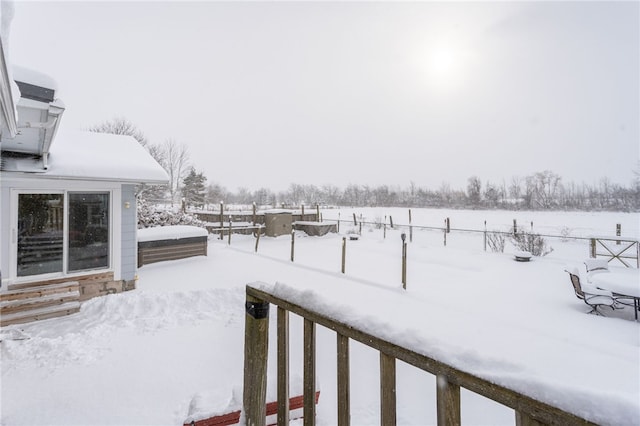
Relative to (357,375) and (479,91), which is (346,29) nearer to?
(479,91)

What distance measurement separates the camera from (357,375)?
3281 millimetres

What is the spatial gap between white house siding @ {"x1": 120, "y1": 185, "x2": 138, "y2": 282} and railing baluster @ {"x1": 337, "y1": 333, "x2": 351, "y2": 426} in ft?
19.6

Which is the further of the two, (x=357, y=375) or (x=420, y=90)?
(x=420, y=90)

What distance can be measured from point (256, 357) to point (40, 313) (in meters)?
4.99

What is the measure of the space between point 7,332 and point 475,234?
17.1m

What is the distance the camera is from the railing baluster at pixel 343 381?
106 cm

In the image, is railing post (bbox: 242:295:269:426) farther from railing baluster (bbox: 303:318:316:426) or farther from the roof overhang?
the roof overhang

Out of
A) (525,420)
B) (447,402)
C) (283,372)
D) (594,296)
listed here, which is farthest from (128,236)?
(594,296)

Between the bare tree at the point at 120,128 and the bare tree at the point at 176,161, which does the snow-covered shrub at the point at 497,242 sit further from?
the bare tree at the point at 176,161

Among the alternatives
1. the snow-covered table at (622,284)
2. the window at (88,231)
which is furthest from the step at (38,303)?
the snow-covered table at (622,284)

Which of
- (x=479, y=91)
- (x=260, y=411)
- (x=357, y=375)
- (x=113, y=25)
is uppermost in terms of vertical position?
(x=113, y=25)

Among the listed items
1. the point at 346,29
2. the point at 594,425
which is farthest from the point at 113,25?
the point at 594,425

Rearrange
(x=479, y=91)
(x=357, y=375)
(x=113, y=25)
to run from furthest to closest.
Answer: (x=479, y=91) → (x=113, y=25) → (x=357, y=375)

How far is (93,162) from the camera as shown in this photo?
5258 millimetres
